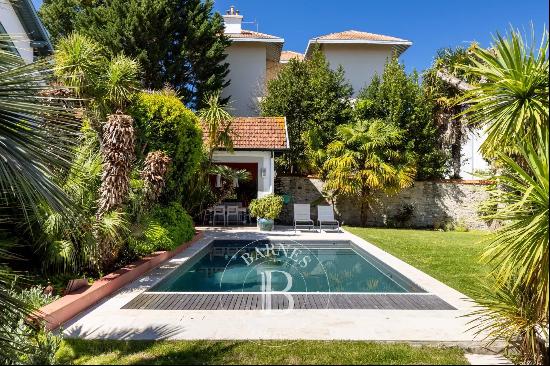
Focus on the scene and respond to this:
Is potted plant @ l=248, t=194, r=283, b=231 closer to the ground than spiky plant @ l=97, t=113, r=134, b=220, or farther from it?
closer to the ground

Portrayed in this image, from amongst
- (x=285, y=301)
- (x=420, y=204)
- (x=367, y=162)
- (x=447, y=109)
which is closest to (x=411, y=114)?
(x=447, y=109)

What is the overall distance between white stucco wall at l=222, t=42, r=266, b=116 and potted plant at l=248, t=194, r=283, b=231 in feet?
43.0

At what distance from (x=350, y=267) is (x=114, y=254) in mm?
6874

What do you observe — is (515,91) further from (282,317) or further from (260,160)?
(260,160)

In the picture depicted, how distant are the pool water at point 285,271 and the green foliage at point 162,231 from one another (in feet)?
2.81

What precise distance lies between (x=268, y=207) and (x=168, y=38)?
47.0ft

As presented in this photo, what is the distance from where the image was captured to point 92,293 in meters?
7.55

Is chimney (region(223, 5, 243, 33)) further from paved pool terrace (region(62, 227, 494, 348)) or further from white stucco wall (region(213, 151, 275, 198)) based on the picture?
paved pool terrace (region(62, 227, 494, 348))

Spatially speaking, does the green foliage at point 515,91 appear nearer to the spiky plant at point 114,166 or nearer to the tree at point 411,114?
the spiky plant at point 114,166

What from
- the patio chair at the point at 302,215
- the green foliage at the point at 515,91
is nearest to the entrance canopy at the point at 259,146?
the patio chair at the point at 302,215

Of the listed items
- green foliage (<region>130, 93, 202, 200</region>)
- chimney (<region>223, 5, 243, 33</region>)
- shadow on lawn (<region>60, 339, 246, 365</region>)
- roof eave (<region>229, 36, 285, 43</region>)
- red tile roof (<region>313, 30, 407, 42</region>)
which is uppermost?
chimney (<region>223, 5, 243, 33</region>)

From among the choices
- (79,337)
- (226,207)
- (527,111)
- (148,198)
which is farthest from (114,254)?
(226,207)

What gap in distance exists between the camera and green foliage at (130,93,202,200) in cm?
1357

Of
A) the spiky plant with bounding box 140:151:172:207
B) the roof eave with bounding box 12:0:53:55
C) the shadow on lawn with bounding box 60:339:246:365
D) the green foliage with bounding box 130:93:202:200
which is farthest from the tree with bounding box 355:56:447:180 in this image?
the shadow on lawn with bounding box 60:339:246:365
